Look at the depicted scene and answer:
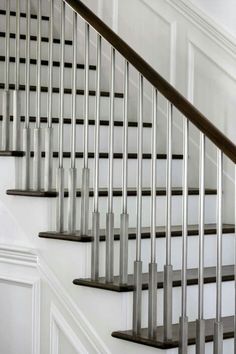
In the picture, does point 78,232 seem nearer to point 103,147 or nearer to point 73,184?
point 73,184

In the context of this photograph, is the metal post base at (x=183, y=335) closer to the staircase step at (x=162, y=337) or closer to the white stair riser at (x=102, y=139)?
the staircase step at (x=162, y=337)

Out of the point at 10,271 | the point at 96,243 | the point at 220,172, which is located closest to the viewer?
the point at 220,172

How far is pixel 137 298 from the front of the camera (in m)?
3.22

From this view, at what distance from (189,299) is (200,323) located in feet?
1.55

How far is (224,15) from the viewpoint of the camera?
430 cm

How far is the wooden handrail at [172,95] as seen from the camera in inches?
116

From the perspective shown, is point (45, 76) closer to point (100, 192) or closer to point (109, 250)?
point (100, 192)

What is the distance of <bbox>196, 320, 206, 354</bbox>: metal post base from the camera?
3000 millimetres

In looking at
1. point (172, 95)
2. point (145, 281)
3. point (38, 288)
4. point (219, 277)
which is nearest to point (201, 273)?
point (219, 277)

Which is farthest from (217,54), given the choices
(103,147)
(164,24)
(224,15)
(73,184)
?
(73,184)

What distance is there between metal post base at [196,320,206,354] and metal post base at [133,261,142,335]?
0.29m

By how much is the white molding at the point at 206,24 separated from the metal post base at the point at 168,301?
5.13 ft

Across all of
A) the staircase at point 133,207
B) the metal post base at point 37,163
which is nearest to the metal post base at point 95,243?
the staircase at point 133,207

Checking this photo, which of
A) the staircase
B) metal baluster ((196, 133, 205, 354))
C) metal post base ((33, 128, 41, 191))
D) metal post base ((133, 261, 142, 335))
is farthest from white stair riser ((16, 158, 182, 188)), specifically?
metal baluster ((196, 133, 205, 354))
